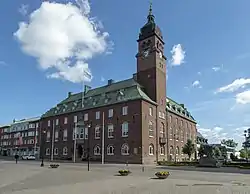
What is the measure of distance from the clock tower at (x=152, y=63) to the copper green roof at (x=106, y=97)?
1.96m

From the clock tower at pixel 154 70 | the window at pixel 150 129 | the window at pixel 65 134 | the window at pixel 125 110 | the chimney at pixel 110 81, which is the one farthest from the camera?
the chimney at pixel 110 81

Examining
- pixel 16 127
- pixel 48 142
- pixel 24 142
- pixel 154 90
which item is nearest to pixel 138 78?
pixel 154 90

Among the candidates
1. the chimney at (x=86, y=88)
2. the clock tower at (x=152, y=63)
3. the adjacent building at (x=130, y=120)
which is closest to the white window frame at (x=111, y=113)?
the adjacent building at (x=130, y=120)

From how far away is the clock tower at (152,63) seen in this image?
59112 millimetres

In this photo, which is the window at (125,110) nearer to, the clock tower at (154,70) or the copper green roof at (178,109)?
the clock tower at (154,70)

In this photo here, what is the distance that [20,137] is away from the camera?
94.8m

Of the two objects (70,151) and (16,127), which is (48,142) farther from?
(16,127)

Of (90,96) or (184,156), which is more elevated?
(90,96)

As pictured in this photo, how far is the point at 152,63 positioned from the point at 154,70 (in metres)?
1.76

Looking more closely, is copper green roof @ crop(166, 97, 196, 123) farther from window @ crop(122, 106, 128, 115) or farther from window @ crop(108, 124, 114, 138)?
window @ crop(108, 124, 114, 138)

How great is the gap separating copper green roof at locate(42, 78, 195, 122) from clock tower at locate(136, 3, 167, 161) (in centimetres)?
204

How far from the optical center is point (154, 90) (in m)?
58.6

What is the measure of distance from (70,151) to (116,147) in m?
15.4

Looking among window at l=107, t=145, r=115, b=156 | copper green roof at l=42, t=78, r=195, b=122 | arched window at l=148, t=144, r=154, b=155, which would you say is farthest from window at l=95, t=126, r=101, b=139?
arched window at l=148, t=144, r=154, b=155
